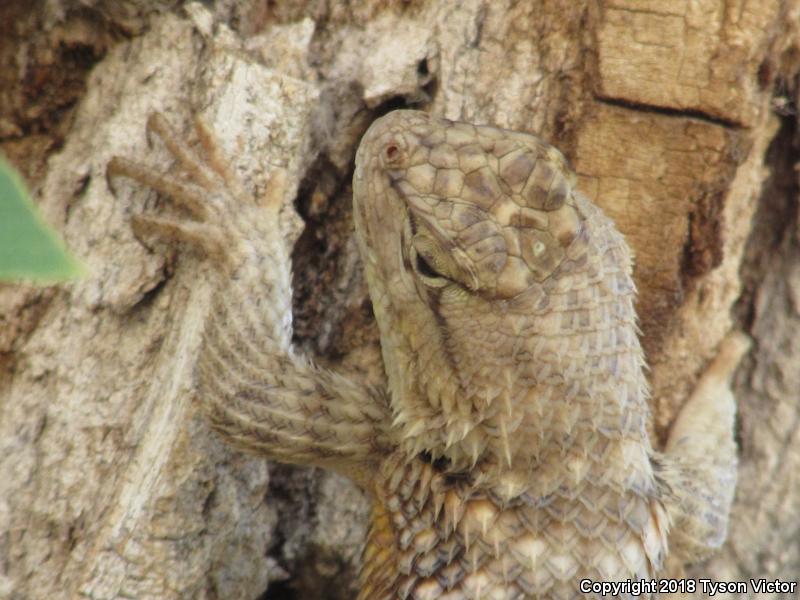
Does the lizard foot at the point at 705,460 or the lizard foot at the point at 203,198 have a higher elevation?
the lizard foot at the point at 203,198

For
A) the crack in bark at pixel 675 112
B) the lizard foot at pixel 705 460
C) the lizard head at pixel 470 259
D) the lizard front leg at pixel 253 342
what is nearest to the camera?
the lizard head at pixel 470 259

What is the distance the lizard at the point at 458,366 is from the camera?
8.43 feet

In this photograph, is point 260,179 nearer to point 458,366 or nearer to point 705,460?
point 458,366

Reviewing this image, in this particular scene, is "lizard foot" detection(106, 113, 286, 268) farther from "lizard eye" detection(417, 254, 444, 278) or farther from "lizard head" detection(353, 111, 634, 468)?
"lizard eye" detection(417, 254, 444, 278)

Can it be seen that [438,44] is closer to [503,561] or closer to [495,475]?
[495,475]

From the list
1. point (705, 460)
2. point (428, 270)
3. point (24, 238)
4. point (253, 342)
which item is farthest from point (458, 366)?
point (24, 238)

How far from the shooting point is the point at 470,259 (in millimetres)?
2498

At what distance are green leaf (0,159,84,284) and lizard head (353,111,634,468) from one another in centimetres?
183

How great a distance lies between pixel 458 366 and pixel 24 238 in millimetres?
2052

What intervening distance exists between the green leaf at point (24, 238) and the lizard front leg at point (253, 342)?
7.51 feet

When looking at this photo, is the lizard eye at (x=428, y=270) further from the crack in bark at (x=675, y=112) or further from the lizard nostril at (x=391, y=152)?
the crack in bark at (x=675, y=112)

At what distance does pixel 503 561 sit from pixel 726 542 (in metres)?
1.70

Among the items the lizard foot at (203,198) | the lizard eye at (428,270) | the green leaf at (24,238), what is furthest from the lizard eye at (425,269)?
the green leaf at (24,238)

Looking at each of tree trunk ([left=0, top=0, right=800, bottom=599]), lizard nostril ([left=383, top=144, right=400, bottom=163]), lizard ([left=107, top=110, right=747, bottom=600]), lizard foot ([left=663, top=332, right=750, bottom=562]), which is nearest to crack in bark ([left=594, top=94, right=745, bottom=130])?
tree trunk ([left=0, top=0, right=800, bottom=599])
